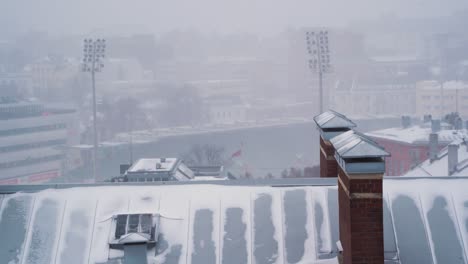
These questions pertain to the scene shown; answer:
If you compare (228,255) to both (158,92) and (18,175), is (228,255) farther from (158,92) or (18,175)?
(158,92)

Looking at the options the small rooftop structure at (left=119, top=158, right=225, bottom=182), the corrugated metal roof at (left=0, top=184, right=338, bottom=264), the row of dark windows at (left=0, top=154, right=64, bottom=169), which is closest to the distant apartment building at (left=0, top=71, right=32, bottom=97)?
the row of dark windows at (left=0, top=154, right=64, bottom=169)

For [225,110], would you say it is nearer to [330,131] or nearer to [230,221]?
[330,131]

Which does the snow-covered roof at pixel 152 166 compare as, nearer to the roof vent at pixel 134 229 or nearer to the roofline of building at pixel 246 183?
the roofline of building at pixel 246 183

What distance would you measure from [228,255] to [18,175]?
53798 millimetres

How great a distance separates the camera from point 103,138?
67.9m

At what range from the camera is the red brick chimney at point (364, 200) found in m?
5.18

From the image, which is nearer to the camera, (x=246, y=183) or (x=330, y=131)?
(x=246, y=183)

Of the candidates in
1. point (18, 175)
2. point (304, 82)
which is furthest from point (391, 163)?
point (304, 82)

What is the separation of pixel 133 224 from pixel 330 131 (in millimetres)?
2262

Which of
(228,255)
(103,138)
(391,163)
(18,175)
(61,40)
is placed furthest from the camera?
(61,40)

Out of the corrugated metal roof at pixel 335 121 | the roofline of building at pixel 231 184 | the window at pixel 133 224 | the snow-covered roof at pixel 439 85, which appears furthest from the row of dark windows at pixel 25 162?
the window at pixel 133 224

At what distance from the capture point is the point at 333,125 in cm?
711

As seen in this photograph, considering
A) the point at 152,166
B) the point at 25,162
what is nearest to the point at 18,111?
the point at 25,162

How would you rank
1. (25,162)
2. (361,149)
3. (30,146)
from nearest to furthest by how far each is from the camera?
(361,149) → (25,162) → (30,146)
